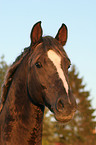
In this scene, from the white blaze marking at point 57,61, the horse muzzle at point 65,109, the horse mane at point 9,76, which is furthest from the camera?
the horse mane at point 9,76

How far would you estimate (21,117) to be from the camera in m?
3.31

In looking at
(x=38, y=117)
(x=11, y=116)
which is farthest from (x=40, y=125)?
(x=11, y=116)

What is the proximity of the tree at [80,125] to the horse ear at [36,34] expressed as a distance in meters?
36.0

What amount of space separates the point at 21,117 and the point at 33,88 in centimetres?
47

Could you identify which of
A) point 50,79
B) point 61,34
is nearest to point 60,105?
point 50,79

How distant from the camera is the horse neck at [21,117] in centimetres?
323

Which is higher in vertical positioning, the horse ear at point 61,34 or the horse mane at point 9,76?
the horse ear at point 61,34

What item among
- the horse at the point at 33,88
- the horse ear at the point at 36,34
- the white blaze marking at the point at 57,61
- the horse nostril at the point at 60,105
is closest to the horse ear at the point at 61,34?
the horse at the point at 33,88

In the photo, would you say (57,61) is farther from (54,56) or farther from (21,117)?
(21,117)

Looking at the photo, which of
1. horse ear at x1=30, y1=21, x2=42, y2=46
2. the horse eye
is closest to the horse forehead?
the horse eye

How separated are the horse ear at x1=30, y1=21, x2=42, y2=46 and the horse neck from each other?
361 mm

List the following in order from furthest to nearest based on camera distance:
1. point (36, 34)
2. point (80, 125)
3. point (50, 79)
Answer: point (80, 125), point (36, 34), point (50, 79)

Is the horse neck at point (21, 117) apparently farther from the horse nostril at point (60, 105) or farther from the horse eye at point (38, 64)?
the horse nostril at point (60, 105)

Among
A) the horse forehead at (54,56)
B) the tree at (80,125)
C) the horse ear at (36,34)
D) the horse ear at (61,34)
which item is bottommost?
the horse forehead at (54,56)
